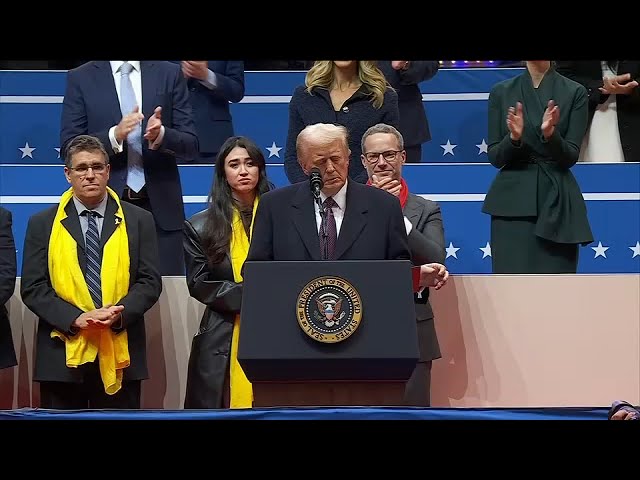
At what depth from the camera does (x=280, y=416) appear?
103 inches

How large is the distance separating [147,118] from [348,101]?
0.76 m

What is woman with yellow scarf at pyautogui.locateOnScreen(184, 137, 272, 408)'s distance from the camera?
3662mm

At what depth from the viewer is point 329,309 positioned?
2.74 meters

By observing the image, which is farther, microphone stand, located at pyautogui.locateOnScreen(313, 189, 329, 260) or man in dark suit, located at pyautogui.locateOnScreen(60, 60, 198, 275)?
man in dark suit, located at pyautogui.locateOnScreen(60, 60, 198, 275)

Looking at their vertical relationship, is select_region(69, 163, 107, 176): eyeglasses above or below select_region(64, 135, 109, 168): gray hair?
below

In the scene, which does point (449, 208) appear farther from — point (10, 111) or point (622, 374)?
point (10, 111)

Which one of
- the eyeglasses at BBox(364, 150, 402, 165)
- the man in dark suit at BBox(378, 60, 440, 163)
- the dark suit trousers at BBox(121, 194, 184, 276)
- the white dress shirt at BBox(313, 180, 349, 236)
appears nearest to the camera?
the white dress shirt at BBox(313, 180, 349, 236)

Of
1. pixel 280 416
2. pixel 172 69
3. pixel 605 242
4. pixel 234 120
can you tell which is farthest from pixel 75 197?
pixel 605 242

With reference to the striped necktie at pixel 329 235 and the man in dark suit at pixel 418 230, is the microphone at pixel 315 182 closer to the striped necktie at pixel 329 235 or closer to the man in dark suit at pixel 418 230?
the striped necktie at pixel 329 235

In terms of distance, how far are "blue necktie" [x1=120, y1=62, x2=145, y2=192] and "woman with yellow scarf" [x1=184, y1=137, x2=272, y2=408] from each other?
1.64 ft

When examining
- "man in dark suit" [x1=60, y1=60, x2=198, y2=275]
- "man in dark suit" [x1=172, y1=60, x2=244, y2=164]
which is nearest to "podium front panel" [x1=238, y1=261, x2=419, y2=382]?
"man in dark suit" [x1=60, y1=60, x2=198, y2=275]

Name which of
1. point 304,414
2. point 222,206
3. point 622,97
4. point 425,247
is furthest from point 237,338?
point 622,97

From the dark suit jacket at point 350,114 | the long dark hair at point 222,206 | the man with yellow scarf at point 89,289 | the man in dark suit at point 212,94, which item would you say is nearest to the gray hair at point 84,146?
the man with yellow scarf at point 89,289

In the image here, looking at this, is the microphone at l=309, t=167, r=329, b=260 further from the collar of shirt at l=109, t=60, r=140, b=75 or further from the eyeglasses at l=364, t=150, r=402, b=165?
the collar of shirt at l=109, t=60, r=140, b=75
